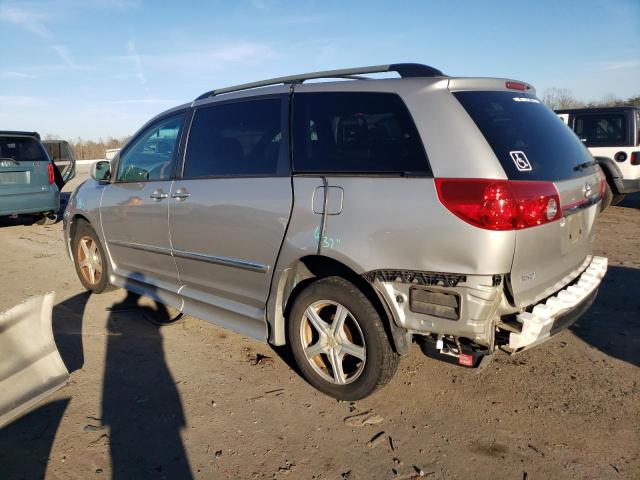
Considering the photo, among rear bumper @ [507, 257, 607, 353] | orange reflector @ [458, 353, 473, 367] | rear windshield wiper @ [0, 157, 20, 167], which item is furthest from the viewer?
rear windshield wiper @ [0, 157, 20, 167]

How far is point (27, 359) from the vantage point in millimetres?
3070

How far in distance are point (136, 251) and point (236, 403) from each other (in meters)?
2.00

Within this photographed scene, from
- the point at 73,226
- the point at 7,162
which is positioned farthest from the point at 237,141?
the point at 7,162

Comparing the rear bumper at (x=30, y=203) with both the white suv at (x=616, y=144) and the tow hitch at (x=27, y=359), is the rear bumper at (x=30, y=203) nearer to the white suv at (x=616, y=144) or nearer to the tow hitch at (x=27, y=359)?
the tow hitch at (x=27, y=359)

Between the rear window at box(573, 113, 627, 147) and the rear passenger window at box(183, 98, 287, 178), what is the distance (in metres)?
8.01

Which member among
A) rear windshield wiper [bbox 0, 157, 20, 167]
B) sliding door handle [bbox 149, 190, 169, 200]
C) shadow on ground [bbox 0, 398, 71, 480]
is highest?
rear windshield wiper [bbox 0, 157, 20, 167]

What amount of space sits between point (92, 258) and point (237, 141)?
2.60m

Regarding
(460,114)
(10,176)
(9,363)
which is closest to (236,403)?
(9,363)

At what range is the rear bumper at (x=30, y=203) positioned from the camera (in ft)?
28.9

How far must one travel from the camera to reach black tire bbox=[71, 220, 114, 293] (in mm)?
5020

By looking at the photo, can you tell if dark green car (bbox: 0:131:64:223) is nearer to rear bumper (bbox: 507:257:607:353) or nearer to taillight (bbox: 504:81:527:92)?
taillight (bbox: 504:81:527:92)

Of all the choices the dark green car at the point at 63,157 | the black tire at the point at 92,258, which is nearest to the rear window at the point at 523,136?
the black tire at the point at 92,258

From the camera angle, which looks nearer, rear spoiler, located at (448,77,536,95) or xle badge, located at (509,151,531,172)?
xle badge, located at (509,151,531,172)

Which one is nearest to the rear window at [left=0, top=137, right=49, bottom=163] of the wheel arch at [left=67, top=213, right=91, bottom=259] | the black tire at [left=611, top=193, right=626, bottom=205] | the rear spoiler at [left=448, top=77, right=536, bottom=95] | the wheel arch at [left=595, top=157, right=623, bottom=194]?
the wheel arch at [left=67, top=213, right=91, bottom=259]
